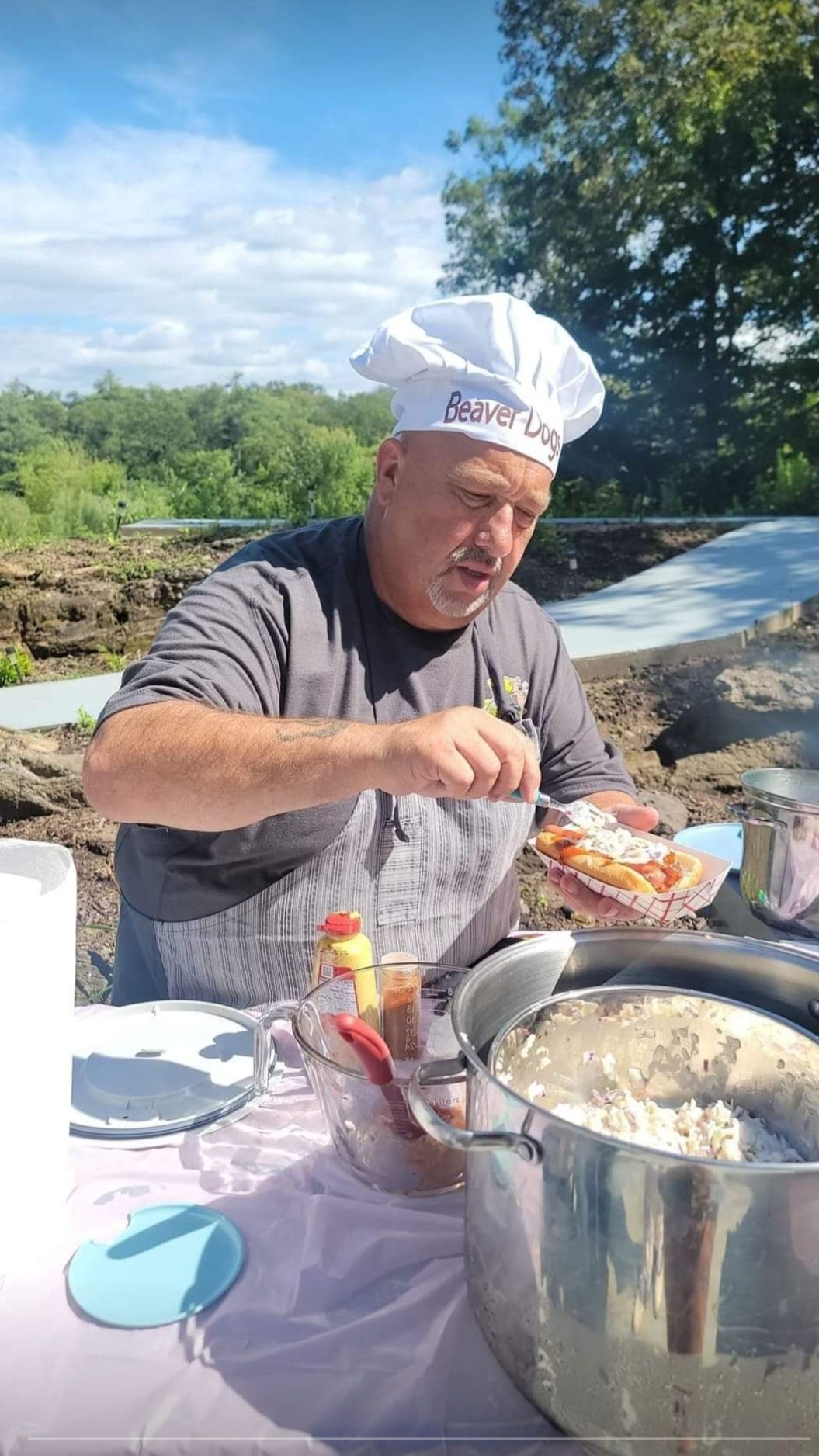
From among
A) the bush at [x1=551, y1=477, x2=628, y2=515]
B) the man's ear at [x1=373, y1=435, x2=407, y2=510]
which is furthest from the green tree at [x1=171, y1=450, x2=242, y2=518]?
the man's ear at [x1=373, y1=435, x2=407, y2=510]

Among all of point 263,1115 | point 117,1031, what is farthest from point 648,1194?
point 117,1031

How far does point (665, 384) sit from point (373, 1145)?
50.5 ft

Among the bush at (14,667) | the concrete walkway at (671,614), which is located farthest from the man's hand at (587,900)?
the bush at (14,667)

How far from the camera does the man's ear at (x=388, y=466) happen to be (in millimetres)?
1929

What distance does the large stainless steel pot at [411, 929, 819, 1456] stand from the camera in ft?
2.33

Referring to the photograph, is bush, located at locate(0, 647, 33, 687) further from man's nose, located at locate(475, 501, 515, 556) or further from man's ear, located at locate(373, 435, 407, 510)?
man's nose, located at locate(475, 501, 515, 556)

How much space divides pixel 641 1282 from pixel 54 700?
5661mm

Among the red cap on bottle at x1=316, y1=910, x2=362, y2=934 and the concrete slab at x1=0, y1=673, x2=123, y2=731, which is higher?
the red cap on bottle at x1=316, y1=910, x2=362, y2=934

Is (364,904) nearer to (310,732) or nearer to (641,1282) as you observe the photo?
(310,732)

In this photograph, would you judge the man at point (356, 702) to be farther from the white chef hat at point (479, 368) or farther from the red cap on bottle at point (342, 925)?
the red cap on bottle at point (342, 925)

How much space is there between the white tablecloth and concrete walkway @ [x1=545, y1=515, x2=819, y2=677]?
4.90 meters

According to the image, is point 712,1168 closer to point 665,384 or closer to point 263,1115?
point 263,1115

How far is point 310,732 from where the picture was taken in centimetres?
149

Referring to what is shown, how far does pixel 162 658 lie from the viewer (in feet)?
5.41
